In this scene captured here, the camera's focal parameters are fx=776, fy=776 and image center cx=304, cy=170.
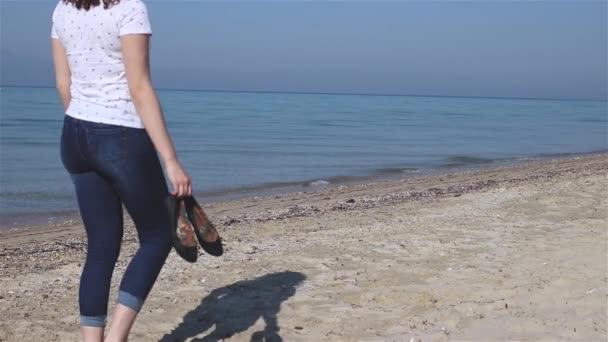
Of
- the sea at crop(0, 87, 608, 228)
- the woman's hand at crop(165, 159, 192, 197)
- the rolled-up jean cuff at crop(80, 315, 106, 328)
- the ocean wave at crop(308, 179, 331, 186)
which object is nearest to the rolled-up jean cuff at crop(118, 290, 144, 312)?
the rolled-up jean cuff at crop(80, 315, 106, 328)

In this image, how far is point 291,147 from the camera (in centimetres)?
2445

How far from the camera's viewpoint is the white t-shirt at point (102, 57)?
2752 millimetres

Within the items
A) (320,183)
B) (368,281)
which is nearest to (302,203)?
(320,183)

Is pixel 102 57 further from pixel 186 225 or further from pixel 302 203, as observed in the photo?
pixel 302 203

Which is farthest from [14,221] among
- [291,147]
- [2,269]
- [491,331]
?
[291,147]

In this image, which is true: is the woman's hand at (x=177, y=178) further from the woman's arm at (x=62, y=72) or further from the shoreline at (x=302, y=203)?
the shoreline at (x=302, y=203)

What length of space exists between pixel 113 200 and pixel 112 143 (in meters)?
0.29

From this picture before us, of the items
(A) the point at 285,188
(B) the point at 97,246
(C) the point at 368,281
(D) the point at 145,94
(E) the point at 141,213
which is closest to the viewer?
(D) the point at 145,94

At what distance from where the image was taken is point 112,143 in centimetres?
281

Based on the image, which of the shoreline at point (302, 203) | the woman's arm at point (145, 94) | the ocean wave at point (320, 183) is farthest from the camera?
the ocean wave at point (320, 183)

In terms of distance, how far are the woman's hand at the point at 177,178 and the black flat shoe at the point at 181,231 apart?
66 mm

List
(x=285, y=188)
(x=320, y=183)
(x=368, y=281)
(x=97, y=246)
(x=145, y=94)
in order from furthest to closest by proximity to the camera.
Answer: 1. (x=320, y=183)
2. (x=285, y=188)
3. (x=368, y=281)
4. (x=97, y=246)
5. (x=145, y=94)

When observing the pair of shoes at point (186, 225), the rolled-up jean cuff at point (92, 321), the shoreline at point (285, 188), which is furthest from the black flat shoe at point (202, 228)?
the shoreline at point (285, 188)

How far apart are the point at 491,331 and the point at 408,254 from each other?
6.20 ft
